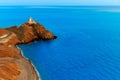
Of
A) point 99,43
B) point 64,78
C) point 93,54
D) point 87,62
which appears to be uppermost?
point 99,43

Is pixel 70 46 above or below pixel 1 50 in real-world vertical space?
above

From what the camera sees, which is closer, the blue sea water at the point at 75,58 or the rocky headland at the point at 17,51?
the rocky headland at the point at 17,51

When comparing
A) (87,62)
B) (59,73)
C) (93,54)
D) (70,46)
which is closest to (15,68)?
(59,73)

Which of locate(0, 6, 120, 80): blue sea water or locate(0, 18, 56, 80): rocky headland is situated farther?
locate(0, 6, 120, 80): blue sea water

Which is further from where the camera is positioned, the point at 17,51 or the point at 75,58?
the point at 17,51

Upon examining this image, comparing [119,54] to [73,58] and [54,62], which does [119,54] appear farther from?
[54,62]

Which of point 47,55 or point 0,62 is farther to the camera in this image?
point 47,55

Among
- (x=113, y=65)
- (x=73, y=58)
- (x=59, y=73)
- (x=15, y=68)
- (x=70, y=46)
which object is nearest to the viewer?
(x=15, y=68)

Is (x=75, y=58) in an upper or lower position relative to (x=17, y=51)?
upper
